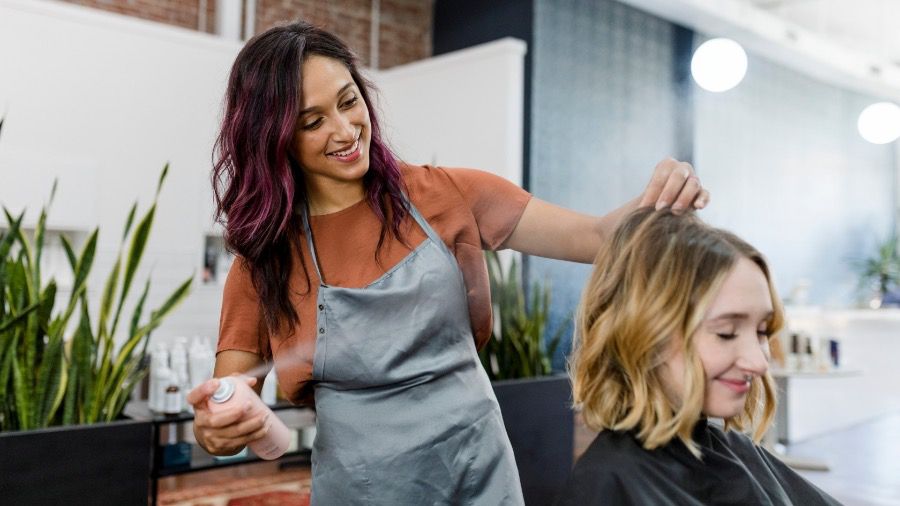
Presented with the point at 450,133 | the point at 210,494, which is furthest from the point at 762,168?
the point at 210,494

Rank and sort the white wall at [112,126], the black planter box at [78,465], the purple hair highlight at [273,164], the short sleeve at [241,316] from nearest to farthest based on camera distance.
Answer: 1. the purple hair highlight at [273,164]
2. the short sleeve at [241,316]
3. the black planter box at [78,465]
4. the white wall at [112,126]

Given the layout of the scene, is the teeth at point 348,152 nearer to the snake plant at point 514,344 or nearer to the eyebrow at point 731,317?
the eyebrow at point 731,317

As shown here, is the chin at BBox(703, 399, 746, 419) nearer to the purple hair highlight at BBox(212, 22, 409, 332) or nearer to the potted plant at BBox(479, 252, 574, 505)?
the purple hair highlight at BBox(212, 22, 409, 332)

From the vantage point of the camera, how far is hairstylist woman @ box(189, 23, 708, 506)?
1.35m

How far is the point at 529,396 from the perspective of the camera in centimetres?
324

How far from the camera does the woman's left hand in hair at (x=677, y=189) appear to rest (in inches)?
46.1

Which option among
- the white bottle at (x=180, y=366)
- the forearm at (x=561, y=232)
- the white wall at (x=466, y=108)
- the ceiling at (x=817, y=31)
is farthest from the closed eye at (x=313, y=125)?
the ceiling at (x=817, y=31)

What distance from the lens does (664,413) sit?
3.73 feet

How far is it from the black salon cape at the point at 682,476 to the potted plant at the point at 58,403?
4.52 feet

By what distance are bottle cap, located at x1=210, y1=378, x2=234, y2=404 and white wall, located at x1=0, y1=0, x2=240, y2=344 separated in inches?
136

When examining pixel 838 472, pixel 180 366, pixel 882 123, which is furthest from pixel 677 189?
pixel 882 123

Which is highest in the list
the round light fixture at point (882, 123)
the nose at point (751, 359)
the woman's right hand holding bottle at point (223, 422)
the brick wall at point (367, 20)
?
the brick wall at point (367, 20)

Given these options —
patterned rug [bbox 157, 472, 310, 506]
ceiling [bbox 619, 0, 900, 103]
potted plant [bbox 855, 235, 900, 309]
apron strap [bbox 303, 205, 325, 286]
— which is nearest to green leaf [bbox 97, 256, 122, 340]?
patterned rug [bbox 157, 472, 310, 506]

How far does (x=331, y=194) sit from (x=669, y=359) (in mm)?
658
